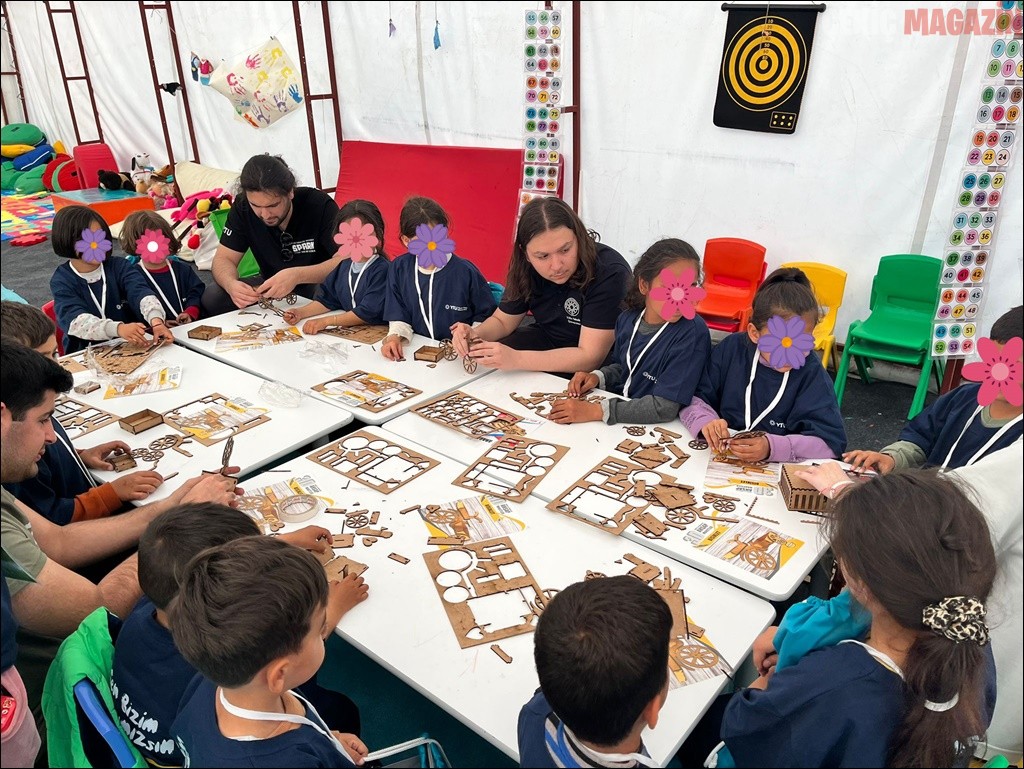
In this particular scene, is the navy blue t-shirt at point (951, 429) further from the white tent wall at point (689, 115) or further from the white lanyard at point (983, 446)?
the white tent wall at point (689, 115)

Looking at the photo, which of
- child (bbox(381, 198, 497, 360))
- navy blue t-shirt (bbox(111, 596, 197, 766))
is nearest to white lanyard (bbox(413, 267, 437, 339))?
child (bbox(381, 198, 497, 360))

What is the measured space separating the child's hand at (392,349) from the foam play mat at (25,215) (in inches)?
68.0

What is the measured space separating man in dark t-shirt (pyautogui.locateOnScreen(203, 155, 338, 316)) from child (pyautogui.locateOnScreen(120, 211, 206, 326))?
14 cm

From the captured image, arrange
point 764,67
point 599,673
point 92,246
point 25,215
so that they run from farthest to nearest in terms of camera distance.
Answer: point 764,67, point 25,215, point 92,246, point 599,673

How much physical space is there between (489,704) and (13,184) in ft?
12.3

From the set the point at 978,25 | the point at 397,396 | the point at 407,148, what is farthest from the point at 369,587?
the point at 407,148

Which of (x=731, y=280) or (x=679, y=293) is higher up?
(x=679, y=293)

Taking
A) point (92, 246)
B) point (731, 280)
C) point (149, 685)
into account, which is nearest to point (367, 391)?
point (149, 685)

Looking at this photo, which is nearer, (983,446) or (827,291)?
(983,446)

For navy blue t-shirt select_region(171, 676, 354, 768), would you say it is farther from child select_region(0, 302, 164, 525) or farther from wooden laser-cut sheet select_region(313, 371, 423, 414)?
wooden laser-cut sheet select_region(313, 371, 423, 414)

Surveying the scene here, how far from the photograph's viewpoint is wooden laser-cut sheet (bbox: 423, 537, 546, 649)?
142cm

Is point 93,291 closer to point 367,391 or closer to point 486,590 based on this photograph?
point 367,391

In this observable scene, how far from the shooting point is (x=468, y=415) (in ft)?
7.48

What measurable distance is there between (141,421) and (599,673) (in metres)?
1.80
